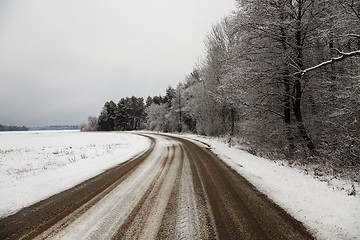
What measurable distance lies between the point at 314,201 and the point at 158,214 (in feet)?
10.4

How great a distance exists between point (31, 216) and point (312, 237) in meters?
4.81

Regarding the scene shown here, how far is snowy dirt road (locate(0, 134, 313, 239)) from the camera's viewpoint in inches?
98.4

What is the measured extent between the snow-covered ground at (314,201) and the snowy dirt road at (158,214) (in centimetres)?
27

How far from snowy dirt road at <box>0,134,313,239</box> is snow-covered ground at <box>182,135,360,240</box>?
274 mm

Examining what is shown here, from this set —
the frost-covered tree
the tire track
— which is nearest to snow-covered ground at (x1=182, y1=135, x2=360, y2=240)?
the tire track

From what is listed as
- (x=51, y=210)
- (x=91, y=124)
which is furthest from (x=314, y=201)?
(x=91, y=124)

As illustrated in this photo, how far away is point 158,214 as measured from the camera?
3.02m

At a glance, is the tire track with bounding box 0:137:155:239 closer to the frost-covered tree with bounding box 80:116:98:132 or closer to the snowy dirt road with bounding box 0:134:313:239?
the snowy dirt road with bounding box 0:134:313:239

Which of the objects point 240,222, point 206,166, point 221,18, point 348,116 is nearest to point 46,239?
point 240,222

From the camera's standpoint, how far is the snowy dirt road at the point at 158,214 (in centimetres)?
250

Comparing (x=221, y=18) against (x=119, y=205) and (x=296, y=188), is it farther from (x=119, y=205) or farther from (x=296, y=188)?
(x=119, y=205)

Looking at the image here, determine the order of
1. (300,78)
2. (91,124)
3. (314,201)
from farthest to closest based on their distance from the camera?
1. (91,124)
2. (300,78)
3. (314,201)

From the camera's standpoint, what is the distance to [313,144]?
293 inches

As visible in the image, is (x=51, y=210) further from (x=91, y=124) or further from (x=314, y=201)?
(x=91, y=124)
